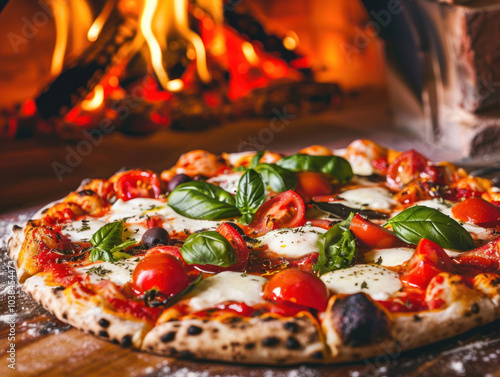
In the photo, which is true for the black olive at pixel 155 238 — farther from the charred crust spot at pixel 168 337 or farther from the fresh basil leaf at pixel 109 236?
the charred crust spot at pixel 168 337

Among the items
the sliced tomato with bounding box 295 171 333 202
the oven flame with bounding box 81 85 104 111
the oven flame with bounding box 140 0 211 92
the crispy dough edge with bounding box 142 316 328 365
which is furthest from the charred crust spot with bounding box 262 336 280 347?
the oven flame with bounding box 81 85 104 111

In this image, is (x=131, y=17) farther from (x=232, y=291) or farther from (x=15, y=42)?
(x=232, y=291)

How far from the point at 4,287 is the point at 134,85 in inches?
134

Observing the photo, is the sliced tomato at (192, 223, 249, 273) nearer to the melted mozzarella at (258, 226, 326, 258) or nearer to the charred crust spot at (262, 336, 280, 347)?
the melted mozzarella at (258, 226, 326, 258)

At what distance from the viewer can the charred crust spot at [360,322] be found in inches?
62.2

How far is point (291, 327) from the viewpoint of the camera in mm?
1620

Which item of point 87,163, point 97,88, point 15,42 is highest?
point 15,42

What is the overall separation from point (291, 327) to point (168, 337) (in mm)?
335

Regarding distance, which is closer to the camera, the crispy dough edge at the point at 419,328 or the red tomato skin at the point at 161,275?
the crispy dough edge at the point at 419,328

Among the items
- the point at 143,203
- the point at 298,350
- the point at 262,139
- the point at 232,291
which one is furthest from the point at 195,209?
the point at 262,139

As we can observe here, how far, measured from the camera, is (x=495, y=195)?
2.60 metres

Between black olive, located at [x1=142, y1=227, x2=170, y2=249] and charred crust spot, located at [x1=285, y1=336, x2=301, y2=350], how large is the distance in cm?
76

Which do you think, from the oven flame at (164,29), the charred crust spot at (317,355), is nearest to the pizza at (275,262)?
the charred crust spot at (317,355)

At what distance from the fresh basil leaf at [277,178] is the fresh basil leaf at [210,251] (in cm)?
62
